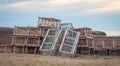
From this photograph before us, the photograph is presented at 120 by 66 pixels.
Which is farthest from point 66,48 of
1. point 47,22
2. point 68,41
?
point 47,22

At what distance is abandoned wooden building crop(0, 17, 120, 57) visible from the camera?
719 inches

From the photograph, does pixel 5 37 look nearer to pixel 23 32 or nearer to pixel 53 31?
pixel 23 32

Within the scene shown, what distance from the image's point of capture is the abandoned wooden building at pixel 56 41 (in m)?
18.3

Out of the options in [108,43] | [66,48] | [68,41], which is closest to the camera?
[66,48]

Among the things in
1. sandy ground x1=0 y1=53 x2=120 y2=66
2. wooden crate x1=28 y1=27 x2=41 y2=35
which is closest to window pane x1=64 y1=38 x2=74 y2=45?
wooden crate x1=28 y1=27 x2=41 y2=35

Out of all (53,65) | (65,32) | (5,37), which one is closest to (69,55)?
(65,32)

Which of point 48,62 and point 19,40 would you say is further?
point 19,40

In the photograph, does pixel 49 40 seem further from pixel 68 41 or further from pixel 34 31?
pixel 34 31

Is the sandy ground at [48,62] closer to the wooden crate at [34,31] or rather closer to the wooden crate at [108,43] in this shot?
the wooden crate at [34,31]

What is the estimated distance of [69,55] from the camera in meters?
17.4

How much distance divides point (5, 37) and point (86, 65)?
22.6m

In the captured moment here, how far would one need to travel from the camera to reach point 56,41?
18016mm

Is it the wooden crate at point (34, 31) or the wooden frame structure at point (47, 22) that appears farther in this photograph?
the wooden frame structure at point (47, 22)

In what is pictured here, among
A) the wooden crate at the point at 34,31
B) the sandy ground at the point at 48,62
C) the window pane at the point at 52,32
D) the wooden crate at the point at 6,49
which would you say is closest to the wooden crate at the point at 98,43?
the window pane at the point at 52,32
